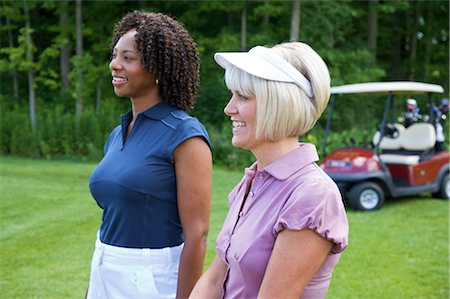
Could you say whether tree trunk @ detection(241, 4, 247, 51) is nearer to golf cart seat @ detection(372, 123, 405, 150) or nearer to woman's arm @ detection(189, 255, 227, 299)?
golf cart seat @ detection(372, 123, 405, 150)

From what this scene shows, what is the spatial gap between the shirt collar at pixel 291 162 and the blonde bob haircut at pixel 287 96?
0.05 meters

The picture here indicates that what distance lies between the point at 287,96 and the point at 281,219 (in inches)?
12.1

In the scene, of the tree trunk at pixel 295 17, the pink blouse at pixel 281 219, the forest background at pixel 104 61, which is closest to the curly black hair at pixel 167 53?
the pink blouse at pixel 281 219

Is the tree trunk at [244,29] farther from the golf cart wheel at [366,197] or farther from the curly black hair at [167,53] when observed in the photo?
the curly black hair at [167,53]

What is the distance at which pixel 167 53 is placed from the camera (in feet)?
7.29

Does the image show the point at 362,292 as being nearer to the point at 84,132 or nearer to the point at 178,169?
the point at 178,169

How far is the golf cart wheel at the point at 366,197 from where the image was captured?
844cm

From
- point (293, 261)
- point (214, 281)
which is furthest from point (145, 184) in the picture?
point (293, 261)

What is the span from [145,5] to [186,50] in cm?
1915

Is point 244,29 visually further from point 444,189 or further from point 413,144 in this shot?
point 444,189

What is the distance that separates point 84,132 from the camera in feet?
50.2

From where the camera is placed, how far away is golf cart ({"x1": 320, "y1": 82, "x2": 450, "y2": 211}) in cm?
850

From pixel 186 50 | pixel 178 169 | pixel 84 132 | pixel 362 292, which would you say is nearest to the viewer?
pixel 178 169

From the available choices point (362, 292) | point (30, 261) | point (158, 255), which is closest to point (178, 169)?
point (158, 255)
